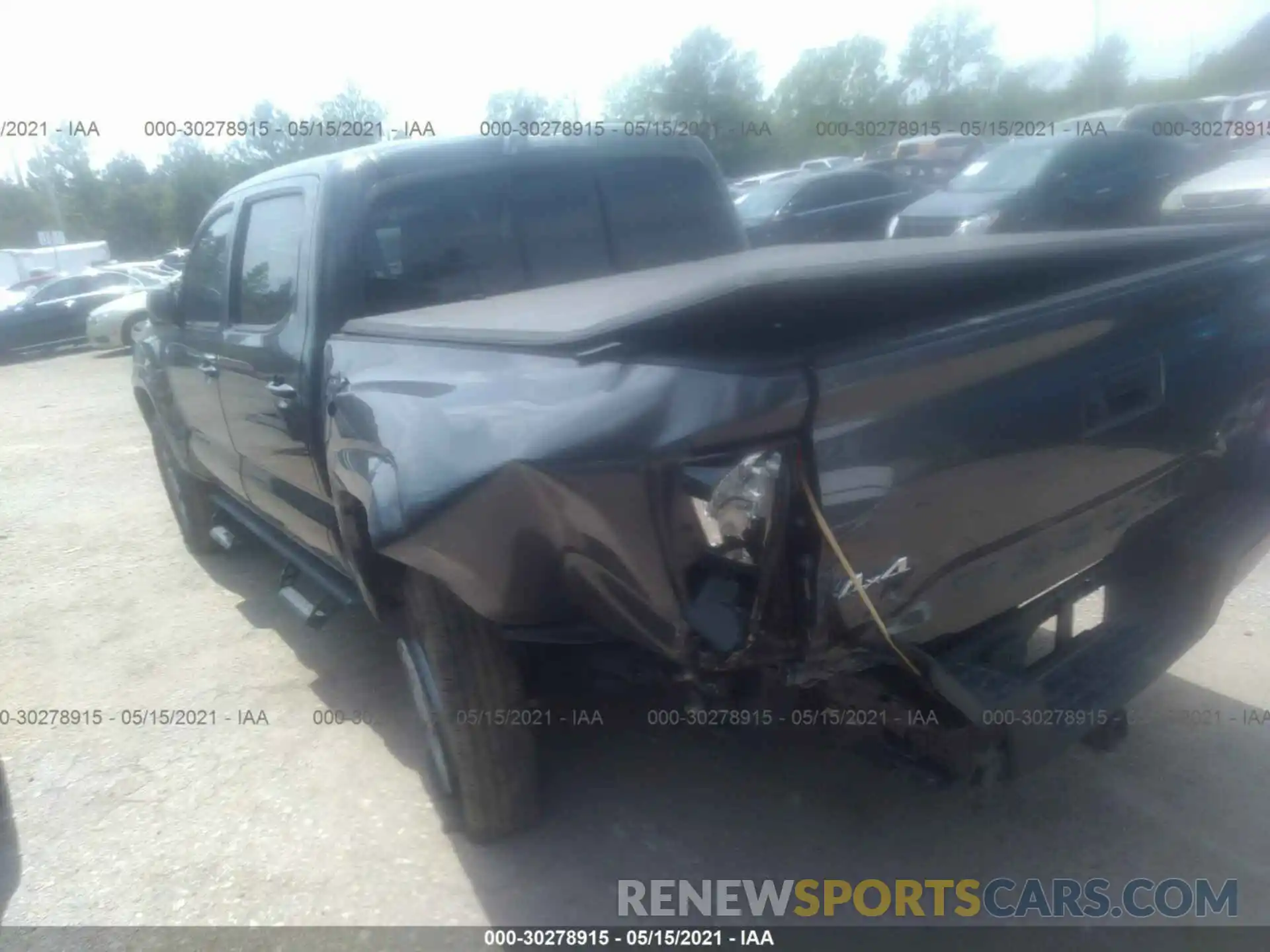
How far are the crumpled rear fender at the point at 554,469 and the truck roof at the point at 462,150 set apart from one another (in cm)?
Result: 120

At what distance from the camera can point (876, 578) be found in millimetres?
1817

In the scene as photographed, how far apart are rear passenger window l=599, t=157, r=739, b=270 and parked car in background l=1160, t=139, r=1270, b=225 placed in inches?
234

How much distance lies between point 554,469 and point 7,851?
250cm

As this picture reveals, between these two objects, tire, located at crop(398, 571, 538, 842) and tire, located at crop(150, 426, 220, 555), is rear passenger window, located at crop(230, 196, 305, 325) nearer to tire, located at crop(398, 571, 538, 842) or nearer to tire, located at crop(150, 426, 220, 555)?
tire, located at crop(398, 571, 538, 842)

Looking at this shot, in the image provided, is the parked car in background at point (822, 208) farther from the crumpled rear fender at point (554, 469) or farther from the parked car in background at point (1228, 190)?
the crumpled rear fender at point (554, 469)

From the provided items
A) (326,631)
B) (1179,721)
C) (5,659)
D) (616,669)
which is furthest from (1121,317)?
(5,659)

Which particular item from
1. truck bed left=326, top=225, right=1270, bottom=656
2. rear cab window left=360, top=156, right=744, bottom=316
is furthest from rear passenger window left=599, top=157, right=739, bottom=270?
truck bed left=326, top=225, right=1270, bottom=656

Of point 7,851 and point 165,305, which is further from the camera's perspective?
point 165,305

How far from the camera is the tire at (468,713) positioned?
258 cm

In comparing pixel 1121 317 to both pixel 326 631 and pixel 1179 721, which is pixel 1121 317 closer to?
pixel 1179 721

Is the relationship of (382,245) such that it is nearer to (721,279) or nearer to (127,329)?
(721,279)

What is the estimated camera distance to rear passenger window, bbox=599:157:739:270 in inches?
147

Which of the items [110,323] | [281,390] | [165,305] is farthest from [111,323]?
[281,390]

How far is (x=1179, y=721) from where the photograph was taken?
10.2ft
